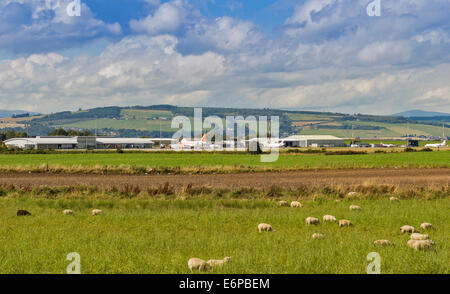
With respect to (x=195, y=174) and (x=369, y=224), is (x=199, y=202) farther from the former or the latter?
(x=195, y=174)

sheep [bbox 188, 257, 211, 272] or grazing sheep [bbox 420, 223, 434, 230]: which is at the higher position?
sheep [bbox 188, 257, 211, 272]

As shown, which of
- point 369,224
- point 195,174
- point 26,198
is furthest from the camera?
point 195,174

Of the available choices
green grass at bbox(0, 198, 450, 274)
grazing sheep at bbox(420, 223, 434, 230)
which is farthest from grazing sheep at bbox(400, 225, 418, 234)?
grazing sheep at bbox(420, 223, 434, 230)

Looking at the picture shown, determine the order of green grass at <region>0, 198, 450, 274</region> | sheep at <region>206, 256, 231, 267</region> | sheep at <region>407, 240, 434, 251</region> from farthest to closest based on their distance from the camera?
sheep at <region>407, 240, 434, 251</region> → green grass at <region>0, 198, 450, 274</region> → sheep at <region>206, 256, 231, 267</region>

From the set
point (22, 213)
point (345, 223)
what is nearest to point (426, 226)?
point (345, 223)

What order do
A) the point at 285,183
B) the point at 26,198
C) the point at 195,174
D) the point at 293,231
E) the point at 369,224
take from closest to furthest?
the point at 293,231 → the point at 369,224 → the point at 26,198 → the point at 285,183 → the point at 195,174

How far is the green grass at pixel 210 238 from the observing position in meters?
11.0

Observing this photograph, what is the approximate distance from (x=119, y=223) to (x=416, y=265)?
430 inches

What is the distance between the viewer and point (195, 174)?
45.8 meters

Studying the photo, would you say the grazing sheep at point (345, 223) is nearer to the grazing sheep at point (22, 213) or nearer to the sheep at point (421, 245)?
the sheep at point (421, 245)

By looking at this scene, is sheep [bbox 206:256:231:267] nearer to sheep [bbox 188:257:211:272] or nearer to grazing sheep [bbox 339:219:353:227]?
sheep [bbox 188:257:211:272]

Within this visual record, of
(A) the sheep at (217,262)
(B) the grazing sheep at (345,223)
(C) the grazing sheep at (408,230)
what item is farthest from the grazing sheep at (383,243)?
(A) the sheep at (217,262)

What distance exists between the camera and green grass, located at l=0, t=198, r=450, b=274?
36.1 ft
